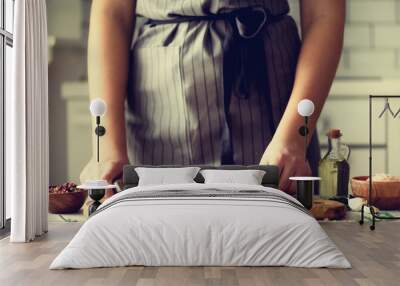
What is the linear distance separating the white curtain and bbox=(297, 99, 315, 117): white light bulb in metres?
2.69

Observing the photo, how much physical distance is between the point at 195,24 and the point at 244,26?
0.56 m

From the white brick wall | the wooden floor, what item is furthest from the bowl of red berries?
the white brick wall

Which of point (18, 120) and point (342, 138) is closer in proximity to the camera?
point (18, 120)

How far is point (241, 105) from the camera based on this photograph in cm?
638

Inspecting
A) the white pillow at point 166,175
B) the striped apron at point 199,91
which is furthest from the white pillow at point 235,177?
the striped apron at point 199,91

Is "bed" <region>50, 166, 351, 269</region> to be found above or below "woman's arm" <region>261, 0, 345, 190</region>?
below

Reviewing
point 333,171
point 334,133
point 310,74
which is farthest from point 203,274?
point 310,74

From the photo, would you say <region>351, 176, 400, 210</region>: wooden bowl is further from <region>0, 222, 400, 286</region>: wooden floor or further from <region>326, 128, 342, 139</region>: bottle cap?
<region>0, 222, 400, 286</region>: wooden floor

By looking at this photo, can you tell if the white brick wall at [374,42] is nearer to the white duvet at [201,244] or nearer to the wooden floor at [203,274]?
the wooden floor at [203,274]

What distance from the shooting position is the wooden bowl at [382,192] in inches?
255

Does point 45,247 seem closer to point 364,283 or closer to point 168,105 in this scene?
point 168,105

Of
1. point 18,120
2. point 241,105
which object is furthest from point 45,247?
point 241,105

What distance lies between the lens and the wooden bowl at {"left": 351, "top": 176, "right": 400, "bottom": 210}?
21.2 feet

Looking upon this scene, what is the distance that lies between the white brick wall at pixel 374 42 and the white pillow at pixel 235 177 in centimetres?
182
